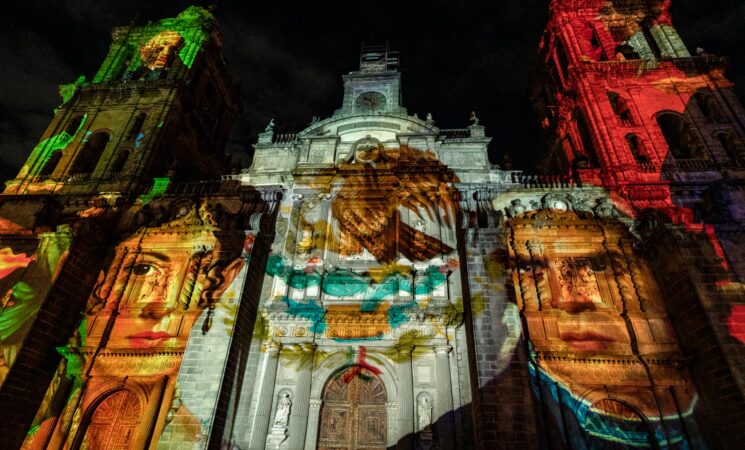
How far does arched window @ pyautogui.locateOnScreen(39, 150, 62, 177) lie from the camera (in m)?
18.8

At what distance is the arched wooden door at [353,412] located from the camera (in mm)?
11859

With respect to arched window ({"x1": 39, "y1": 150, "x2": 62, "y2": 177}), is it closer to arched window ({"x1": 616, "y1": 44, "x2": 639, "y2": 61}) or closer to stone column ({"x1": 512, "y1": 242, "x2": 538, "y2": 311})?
stone column ({"x1": 512, "y1": 242, "x2": 538, "y2": 311})

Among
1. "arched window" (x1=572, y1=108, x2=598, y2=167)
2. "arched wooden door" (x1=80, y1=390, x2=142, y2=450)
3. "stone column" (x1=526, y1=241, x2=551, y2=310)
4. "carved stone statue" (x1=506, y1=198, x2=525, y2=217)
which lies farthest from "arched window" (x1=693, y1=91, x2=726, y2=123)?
"arched wooden door" (x1=80, y1=390, x2=142, y2=450)

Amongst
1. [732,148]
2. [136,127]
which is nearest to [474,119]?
[732,148]

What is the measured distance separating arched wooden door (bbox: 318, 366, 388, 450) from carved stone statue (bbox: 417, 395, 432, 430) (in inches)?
42.4

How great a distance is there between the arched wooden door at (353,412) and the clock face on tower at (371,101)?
13.3m

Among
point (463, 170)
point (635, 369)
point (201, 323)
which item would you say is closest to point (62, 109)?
point (201, 323)

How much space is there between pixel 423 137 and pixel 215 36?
1698 cm

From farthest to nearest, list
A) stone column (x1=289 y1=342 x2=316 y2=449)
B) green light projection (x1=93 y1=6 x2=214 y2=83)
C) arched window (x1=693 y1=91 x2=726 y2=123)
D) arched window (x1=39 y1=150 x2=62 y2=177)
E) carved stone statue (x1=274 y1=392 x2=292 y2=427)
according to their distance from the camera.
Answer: green light projection (x1=93 y1=6 x2=214 y2=83) → arched window (x1=39 y1=150 x2=62 y2=177) → arched window (x1=693 y1=91 x2=726 y2=123) → carved stone statue (x1=274 y1=392 x2=292 y2=427) → stone column (x1=289 y1=342 x2=316 y2=449)

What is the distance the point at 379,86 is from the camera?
2152 centimetres

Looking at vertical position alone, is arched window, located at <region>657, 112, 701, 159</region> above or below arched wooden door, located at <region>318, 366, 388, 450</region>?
above

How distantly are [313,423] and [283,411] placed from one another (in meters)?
0.99

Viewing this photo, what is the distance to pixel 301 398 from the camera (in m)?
12.3

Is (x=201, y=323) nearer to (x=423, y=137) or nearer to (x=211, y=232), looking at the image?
(x=211, y=232)
